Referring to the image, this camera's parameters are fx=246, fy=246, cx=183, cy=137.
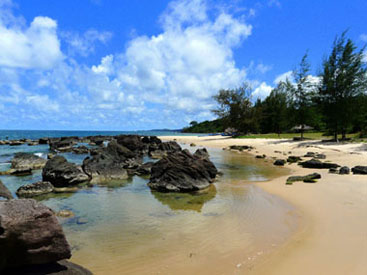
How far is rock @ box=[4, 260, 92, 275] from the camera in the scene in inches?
155

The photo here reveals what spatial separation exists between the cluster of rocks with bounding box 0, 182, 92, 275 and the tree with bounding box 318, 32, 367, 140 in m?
38.8

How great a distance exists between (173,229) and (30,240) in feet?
14.3

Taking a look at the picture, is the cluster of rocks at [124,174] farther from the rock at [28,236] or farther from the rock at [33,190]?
the rock at [28,236]

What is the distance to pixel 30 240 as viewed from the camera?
3875mm

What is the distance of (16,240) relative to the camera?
376cm

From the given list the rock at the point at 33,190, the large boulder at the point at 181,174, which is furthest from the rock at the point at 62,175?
the large boulder at the point at 181,174

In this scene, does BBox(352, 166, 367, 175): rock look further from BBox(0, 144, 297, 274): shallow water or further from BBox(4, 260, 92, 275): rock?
BBox(4, 260, 92, 275): rock

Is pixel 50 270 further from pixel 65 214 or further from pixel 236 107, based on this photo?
pixel 236 107

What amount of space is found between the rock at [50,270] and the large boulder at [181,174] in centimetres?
832

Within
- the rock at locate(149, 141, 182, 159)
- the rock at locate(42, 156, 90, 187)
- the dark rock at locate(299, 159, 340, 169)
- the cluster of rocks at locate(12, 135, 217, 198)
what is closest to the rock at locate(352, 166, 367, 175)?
the dark rock at locate(299, 159, 340, 169)

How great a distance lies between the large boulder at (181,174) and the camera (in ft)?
42.0

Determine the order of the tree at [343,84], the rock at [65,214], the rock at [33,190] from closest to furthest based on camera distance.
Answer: the rock at [65,214] → the rock at [33,190] → the tree at [343,84]

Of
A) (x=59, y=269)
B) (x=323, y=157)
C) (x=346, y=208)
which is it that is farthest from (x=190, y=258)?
(x=323, y=157)

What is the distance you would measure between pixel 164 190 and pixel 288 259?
26.5 feet
